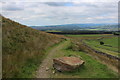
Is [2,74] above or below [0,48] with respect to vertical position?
below

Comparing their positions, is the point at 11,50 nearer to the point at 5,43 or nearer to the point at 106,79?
the point at 5,43

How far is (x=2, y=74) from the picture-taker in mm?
8117

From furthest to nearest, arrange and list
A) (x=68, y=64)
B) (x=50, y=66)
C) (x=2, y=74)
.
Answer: (x=50, y=66) < (x=68, y=64) < (x=2, y=74)

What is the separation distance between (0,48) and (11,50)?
94 cm

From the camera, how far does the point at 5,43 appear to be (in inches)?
530

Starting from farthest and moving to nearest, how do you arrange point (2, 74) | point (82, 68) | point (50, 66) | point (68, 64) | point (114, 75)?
point (50, 66) < point (82, 68) < point (68, 64) < point (114, 75) < point (2, 74)

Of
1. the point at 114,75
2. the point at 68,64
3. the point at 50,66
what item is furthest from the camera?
the point at 50,66

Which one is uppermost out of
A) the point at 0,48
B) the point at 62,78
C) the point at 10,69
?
the point at 0,48

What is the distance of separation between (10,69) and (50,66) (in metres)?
3.78

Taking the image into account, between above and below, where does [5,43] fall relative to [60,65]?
above

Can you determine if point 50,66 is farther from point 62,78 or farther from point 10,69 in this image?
point 10,69

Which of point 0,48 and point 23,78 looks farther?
point 0,48

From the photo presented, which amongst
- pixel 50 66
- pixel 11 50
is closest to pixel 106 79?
pixel 50 66

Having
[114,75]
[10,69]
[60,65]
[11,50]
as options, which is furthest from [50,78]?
[11,50]
